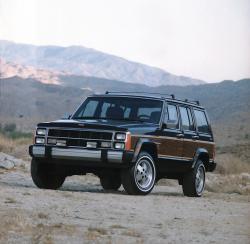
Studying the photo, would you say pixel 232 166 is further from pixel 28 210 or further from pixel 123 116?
pixel 28 210

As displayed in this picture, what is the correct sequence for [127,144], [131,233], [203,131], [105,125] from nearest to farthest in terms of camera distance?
[131,233] < [127,144] < [105,125] < [203,131]

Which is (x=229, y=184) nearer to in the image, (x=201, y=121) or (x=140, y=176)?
(x=201, y=121)

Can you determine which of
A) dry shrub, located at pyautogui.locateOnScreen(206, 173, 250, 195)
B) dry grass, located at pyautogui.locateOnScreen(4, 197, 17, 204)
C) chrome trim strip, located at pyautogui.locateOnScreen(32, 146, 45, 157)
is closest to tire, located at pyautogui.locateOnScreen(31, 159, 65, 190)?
chrome trim strip, located at pyautogui.locateOnScreen(32, 146, 45, 157)

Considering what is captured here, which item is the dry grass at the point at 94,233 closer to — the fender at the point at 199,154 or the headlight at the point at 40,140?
the headlight at the point at 40,140

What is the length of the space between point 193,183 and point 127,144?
96.1 inches

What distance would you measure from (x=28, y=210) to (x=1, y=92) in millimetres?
101834

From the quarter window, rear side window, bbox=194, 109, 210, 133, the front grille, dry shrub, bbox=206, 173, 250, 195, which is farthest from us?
dry shrub, bbox=206, 173, 250, 195

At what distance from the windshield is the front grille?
40.0 inches

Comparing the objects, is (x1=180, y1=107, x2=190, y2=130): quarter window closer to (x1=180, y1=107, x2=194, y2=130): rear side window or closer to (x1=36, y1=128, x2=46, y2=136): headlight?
(x1=180, y1=107, x2=194, y2=130): rear side window

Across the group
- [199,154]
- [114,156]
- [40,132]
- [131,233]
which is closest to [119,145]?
[114,156]

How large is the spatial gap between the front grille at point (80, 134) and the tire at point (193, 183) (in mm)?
2559

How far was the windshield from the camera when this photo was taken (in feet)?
44.9

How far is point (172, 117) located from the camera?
557 inches

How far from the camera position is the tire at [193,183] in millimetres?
14500
